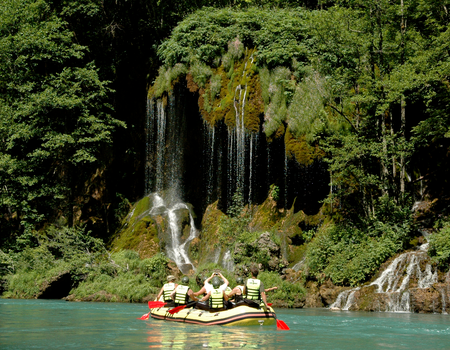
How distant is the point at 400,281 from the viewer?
15.9 meters

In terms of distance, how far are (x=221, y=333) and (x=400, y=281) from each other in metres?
7.95

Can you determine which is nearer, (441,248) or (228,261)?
(441,248)

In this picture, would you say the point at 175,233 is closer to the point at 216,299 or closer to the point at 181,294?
the point at 181,294

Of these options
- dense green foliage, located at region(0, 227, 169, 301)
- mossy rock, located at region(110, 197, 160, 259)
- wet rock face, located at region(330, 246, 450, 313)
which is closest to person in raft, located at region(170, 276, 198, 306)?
wet rock face, located at region(330, 246, 450, 313)

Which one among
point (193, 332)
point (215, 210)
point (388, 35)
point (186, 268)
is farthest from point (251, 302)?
point (388, 35)

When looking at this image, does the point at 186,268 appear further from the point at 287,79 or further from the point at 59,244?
the point at 287,79

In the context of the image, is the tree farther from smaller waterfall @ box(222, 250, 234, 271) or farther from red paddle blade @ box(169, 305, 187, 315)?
red paddle blade @ box(169, 305, 187, 315)

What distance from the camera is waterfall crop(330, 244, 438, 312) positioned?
1521 centimetres

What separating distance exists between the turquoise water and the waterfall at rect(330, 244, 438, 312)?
934mm

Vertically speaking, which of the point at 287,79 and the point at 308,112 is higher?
the point at 287,79

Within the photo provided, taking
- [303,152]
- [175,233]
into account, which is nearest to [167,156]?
[175,233]

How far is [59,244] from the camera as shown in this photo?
22531mm

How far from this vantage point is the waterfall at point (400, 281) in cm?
1521

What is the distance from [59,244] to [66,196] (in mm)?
4850
